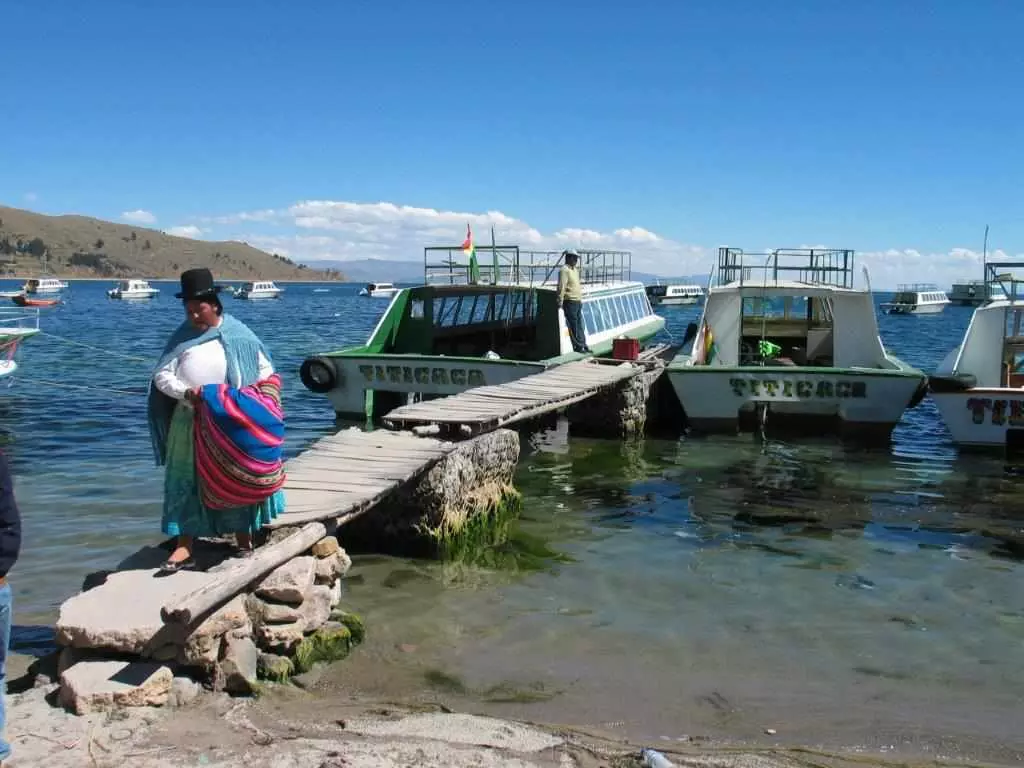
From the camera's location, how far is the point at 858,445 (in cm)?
1638

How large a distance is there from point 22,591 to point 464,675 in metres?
4.17

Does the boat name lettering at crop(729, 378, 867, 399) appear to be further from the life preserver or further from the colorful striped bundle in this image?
the colorful striped bundle

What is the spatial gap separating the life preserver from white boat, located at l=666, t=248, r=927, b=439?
6.05m

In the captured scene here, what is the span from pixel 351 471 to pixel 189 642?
3212 millimetres

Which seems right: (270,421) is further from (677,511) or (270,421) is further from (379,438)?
(677,511)

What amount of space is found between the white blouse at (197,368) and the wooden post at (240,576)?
3.70 feet

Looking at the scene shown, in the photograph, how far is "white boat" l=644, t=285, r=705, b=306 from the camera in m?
94.4

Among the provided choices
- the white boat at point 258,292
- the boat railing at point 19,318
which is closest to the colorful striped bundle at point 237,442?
the boat railing at point 19,318

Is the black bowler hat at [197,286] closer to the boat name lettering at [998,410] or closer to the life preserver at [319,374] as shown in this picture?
the life preserver at [319,374]

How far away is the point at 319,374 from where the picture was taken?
691 inches

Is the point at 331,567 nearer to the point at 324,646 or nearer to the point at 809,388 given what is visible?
the point at 324,646

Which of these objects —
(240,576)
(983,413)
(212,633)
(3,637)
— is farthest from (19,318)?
(983,413)

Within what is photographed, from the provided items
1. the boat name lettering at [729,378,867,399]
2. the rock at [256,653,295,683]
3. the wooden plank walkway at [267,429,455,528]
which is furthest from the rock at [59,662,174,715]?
the boat name lettering at [729,378,867,399]

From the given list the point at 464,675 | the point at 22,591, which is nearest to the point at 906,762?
the point at 464,675
